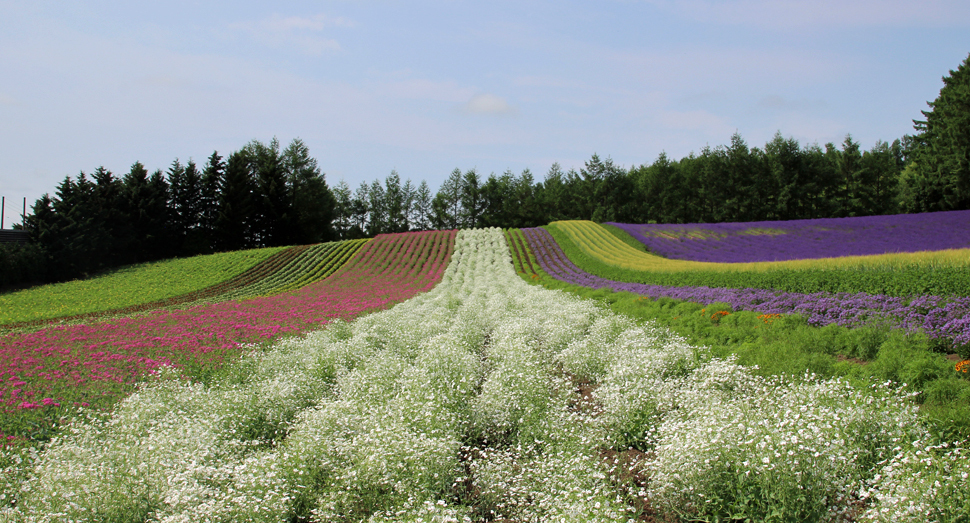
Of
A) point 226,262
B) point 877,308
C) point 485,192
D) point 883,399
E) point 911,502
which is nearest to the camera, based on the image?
point 911,502

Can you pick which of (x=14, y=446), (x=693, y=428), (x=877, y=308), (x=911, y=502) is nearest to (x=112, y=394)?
(x=14, y=446)

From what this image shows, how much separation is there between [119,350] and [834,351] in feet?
47.3

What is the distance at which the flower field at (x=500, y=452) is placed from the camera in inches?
186

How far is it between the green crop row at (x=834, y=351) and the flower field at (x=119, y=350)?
1044 cm

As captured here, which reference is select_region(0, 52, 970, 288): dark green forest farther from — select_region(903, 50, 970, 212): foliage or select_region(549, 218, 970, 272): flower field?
select_region(549, 218, 970, 272): flower field

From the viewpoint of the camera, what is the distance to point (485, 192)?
Result: 8331 cm

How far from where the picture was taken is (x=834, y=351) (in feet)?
30.3

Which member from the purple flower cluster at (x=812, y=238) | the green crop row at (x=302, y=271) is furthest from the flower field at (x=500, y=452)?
the purple flower cluster at (x=812, y=238)

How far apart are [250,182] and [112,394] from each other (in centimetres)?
5652

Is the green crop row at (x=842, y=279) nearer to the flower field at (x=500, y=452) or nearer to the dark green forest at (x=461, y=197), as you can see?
the flower field at (x=500, y=452)

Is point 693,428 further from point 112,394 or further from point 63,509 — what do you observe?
point 112,394

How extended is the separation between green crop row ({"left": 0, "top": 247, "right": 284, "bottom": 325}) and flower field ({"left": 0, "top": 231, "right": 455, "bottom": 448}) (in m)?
10.2

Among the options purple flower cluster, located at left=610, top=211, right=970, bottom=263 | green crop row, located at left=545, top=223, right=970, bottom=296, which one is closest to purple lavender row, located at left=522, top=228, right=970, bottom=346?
green crop row, located at left=545, top=223, right=970, bottom=296

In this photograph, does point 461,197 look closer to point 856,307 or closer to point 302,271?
point 302,271
